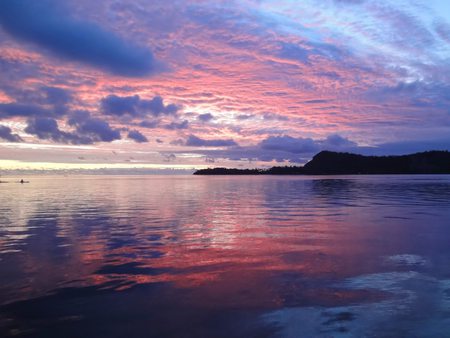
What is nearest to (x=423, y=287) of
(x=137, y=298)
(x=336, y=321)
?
(x=336, y=321)

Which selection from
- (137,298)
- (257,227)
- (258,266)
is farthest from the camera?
(257,227)

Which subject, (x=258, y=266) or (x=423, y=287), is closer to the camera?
(x=423, y=287)

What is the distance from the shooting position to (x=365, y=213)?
38.8 m

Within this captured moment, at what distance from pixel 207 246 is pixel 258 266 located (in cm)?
546

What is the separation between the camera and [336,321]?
36.9ft

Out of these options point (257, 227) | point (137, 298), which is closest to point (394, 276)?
point (137, 298)

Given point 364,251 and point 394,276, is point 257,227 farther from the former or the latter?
point 394,276

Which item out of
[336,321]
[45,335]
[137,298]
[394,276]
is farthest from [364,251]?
[45,335]

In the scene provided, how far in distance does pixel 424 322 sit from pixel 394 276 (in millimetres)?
4864

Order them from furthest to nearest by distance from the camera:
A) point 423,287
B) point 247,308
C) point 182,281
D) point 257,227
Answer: point 257,227 → point 182,281 → point 423,287 → point 247,308

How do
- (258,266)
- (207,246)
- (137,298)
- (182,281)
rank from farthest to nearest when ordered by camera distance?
(207,246)
(258,266)
(182,281)
(137,298)

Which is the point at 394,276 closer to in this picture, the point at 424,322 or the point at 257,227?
the point at 424,322

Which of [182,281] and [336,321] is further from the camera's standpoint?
[182,281]

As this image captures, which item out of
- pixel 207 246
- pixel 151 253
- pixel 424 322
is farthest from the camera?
pixel 207 246
